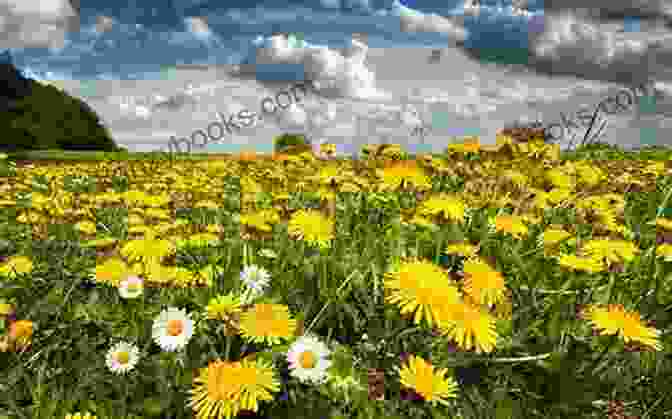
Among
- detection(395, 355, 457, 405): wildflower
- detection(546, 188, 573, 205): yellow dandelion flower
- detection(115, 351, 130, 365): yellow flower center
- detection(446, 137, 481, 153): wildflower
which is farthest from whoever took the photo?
detection(446, 137, 481, 153): wildflower

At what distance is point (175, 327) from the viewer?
1532mm

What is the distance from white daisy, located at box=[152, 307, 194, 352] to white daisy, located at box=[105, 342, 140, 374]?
0.15 m

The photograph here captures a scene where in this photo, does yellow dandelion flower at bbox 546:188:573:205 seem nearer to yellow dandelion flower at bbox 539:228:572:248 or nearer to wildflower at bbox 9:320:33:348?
yellow dandelion flower at bbox 539:228:572:248

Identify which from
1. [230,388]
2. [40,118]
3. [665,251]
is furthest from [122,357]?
[40,118]

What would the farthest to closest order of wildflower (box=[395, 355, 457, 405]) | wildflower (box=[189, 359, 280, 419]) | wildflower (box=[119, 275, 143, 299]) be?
wildflower (box=[119, 275, 143, 299]), wildflower (box=[395, 355, 457, 405]), wildflower (box=[189, 359, 280, 419])

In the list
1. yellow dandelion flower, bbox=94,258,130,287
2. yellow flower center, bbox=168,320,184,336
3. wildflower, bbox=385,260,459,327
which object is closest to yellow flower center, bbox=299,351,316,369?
wildflower, bbox=385,260,459,327

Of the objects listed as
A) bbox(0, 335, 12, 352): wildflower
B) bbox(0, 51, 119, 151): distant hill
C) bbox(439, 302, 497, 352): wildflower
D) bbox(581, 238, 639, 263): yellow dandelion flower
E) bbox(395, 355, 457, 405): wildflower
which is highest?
bbox(0, 51, 119, 151): distant hill

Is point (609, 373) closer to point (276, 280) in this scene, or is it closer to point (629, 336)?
point (629, 336)

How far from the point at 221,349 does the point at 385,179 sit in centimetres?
87

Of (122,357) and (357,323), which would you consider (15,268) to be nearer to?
(122,357)

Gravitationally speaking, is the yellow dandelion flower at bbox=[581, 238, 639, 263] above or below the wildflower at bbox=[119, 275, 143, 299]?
above

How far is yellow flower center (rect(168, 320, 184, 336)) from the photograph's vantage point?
1518mm

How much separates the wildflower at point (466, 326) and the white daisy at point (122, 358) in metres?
1.02

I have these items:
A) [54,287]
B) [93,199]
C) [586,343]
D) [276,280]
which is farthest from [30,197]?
[586,343]
